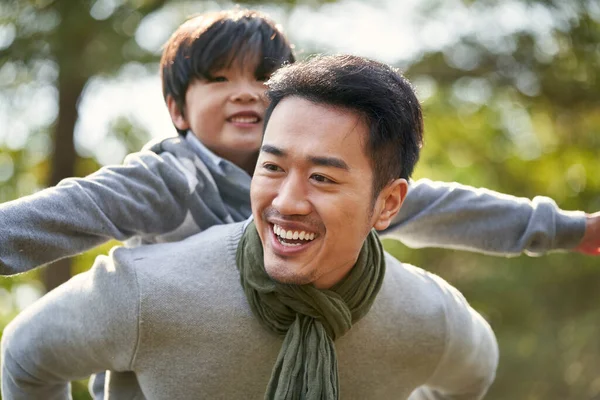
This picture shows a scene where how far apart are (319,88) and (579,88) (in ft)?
16.0

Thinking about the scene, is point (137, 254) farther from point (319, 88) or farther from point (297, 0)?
point (297, 0)

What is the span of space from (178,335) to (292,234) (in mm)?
377

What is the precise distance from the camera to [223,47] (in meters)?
2.60

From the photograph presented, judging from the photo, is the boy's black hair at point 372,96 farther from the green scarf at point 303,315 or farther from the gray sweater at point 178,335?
the gray sweater at point 178,335

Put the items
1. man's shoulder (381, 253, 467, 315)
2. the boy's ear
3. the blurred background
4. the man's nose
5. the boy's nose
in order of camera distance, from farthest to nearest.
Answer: the blurred background < the boy's ear < the boy's nose < man's shoulder (381, 253, 467, 315) < the man's nose

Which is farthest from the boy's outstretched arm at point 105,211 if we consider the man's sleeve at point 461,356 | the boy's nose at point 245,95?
the man's sleeve at point 461,356

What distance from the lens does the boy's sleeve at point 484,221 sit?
8.58ft

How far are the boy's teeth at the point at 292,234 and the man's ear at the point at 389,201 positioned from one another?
21cm

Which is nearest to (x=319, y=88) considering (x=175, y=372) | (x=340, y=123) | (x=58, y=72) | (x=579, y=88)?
(x=340, y=123)

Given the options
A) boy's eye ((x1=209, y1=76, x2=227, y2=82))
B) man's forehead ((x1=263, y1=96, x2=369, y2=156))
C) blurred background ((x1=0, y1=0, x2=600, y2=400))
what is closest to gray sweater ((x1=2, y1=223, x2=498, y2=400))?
man's forehead ((x1=263, y1=96, x2=369, y2=156))

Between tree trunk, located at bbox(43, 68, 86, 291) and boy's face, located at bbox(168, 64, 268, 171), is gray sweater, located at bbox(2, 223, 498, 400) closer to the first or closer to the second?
boy's face, located at bbox(168, 64, 268, 171)

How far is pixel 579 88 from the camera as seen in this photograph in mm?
6590

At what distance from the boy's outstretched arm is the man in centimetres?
9

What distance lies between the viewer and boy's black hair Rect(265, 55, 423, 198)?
2.14 metres
